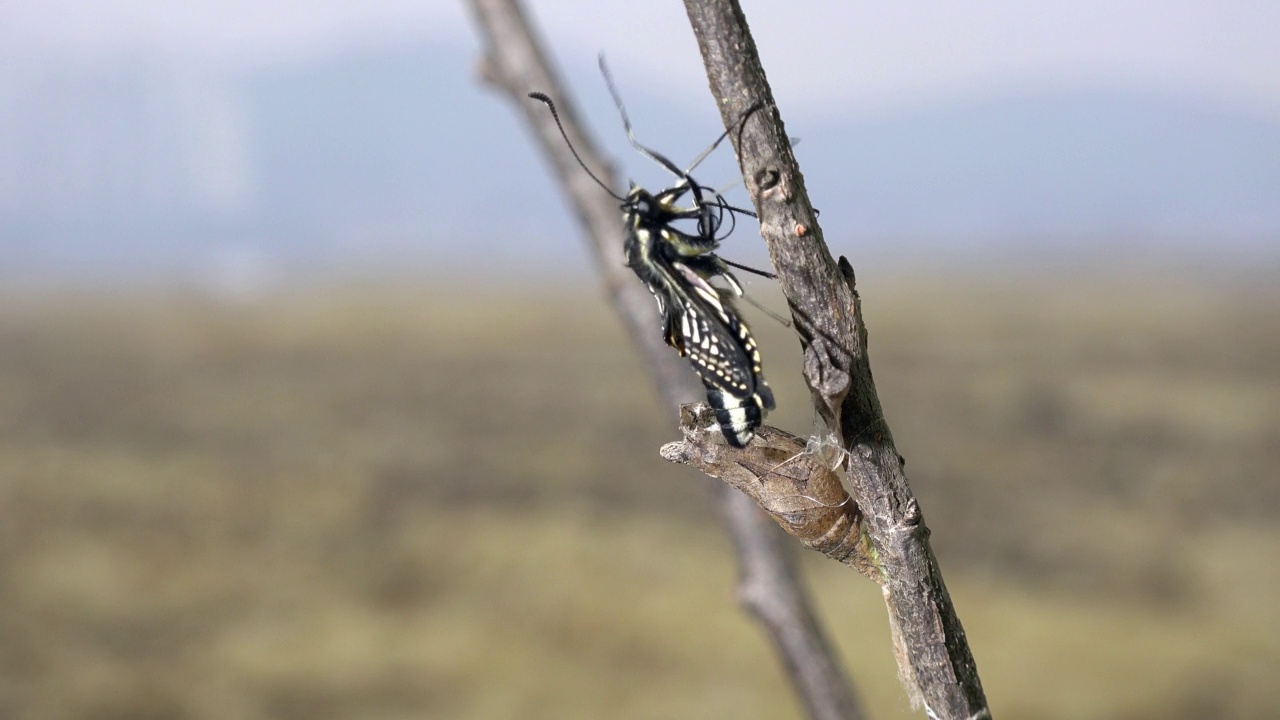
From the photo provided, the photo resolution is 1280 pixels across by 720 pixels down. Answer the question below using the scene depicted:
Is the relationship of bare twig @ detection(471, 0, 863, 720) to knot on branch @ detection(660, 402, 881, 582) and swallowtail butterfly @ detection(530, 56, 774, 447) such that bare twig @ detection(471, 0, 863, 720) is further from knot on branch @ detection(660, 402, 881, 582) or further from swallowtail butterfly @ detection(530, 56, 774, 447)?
knot on branch @ detection(660, 402, 881, 582)

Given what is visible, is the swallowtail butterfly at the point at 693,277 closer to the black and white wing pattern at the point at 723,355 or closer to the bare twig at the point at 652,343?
the black and white wing pattern at the point at 723,355

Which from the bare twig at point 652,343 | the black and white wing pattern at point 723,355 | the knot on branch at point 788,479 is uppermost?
the bare twig at point 652,343

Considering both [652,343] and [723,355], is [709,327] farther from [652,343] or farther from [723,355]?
[652,343]

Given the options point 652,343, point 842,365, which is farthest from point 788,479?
point 652,343

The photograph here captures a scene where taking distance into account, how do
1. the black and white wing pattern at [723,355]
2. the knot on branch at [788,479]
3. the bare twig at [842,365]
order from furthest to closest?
the black and white wing pattern at [723,355]
the knot on branch at [788,479]
the bare twig at [842,365]

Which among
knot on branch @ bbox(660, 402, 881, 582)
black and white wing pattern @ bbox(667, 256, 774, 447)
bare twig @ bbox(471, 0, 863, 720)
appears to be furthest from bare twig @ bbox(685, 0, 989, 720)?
bare twig @ bbox(471, 0, 863, 720)

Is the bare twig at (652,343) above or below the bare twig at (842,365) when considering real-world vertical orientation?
above

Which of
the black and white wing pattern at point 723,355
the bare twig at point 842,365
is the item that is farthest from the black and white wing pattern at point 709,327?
the bare twig at point 842,365
